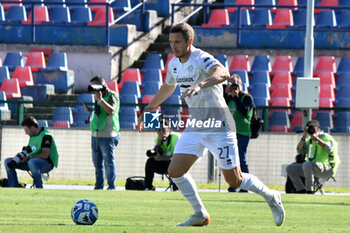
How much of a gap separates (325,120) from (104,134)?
5.15 meters

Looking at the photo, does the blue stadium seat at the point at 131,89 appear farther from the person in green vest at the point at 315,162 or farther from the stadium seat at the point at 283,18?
Answer: the person in green vest at the point at 315,162

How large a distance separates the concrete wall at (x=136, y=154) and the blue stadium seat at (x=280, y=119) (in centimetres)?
31

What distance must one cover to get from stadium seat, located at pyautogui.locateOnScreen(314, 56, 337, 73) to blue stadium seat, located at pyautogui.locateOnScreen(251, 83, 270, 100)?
1814 mm

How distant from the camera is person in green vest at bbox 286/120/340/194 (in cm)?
1590

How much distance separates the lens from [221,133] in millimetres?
8664

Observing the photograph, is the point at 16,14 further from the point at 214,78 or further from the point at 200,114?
the point at 214,78

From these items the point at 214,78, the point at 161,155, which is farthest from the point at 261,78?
the point at 214,78

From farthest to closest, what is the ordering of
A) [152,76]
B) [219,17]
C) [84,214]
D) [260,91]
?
1. [219,17]
2. [152,76]
3. [260,91]
4. [84,214]

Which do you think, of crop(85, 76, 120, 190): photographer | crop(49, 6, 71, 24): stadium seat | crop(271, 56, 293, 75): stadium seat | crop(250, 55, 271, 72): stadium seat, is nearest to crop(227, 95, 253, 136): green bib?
crop(85, 76, 120, 190): photographer

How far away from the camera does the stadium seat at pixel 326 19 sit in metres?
23.2

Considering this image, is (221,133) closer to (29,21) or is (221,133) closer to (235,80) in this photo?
(235,80)

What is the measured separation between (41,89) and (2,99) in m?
1.74

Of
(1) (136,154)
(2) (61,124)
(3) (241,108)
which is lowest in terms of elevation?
(1) (136,154)

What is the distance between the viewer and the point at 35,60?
23031mm
